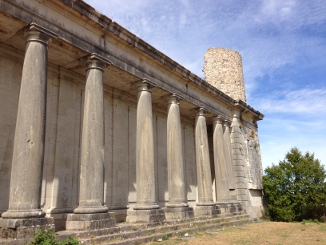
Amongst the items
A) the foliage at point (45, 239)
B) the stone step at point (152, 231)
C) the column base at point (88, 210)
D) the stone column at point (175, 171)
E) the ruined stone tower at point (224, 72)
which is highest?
the ruined stone tower at point (224, 72)

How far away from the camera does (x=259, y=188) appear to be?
2297cm

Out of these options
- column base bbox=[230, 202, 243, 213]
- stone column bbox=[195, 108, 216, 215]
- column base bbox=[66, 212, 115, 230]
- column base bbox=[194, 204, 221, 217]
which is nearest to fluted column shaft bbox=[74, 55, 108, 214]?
column base bbox=[66, 212, 115, 230]

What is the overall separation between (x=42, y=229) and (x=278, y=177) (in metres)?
17.8

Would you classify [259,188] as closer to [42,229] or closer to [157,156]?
[157,156]

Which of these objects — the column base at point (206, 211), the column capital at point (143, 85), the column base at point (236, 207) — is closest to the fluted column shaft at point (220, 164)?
the column base at point (236, 207)

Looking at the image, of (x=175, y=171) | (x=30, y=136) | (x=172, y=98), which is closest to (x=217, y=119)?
(x=172, y=98)

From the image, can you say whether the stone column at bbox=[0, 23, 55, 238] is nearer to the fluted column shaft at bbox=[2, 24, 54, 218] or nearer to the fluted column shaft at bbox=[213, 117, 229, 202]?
the fluted column shaft at bbox=[2, 24, 54, 218]

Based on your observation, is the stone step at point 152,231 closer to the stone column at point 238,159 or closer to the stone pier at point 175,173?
the stone pier at point 175,173

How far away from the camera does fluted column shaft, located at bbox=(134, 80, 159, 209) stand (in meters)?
12.9

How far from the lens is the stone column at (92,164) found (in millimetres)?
10008

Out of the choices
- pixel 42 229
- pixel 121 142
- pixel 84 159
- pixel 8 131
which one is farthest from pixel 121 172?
pixel 42 229

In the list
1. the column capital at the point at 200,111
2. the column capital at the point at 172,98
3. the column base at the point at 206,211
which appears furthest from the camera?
the column capital at the point at 200,111

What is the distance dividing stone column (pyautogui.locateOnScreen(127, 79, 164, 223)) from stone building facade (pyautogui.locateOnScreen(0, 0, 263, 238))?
4cm

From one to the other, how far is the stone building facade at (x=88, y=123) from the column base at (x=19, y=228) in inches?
1.5
